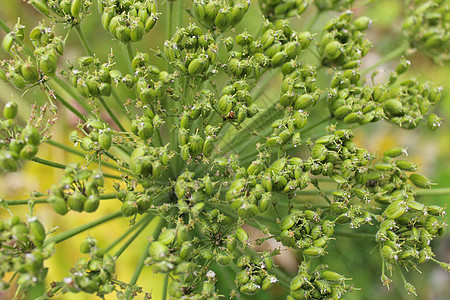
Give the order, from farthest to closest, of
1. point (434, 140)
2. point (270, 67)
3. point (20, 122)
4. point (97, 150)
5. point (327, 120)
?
1. point (434, 140)
2. point (20, 122)
3. point (327, 120)
4. point (270, 67)
5. point (97, 150)

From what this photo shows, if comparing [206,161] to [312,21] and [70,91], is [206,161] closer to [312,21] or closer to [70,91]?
[70,91]

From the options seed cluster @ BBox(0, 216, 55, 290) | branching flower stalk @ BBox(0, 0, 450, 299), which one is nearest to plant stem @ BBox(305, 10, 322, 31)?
branching flower stalk @ BBox(0, 0, 450, 299)

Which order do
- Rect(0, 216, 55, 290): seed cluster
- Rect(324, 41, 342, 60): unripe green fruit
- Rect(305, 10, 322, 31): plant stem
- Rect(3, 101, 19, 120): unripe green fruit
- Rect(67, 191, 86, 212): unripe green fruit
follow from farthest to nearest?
1. Rect(305, 10, 322, 31): plant stem
2. Rect(324, 41, 342, 60): unripe green fruit
3. Rect(3, 101, 19, 120): unripe green fruit
4. Rect(67, 191, 86, 212): unripe green fruit
5. Rect(0, 216, 55, 290): seed cluster

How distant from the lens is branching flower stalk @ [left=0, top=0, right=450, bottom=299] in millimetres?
2412

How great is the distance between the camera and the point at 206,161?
2.77 metres

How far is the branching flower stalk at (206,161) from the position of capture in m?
2.41

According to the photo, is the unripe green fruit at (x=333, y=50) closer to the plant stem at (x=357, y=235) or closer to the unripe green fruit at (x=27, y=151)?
the plant stem at (x=357, y=235)

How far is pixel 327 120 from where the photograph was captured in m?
3.39

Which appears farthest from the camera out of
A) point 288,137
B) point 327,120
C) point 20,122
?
point 20,122

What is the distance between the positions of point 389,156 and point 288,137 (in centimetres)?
103

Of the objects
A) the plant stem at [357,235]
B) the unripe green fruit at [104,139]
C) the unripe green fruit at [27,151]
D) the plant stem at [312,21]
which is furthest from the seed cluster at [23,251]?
the plant stem at [312,21]

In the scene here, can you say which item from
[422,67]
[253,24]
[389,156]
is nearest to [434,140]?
[422,67]

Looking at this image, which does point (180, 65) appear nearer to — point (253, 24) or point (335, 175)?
point (335, 175)

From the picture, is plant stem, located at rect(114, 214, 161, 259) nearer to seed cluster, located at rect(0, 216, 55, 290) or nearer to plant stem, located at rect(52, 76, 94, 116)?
seed cluster, located at rect(0, 216, 55, 290)
